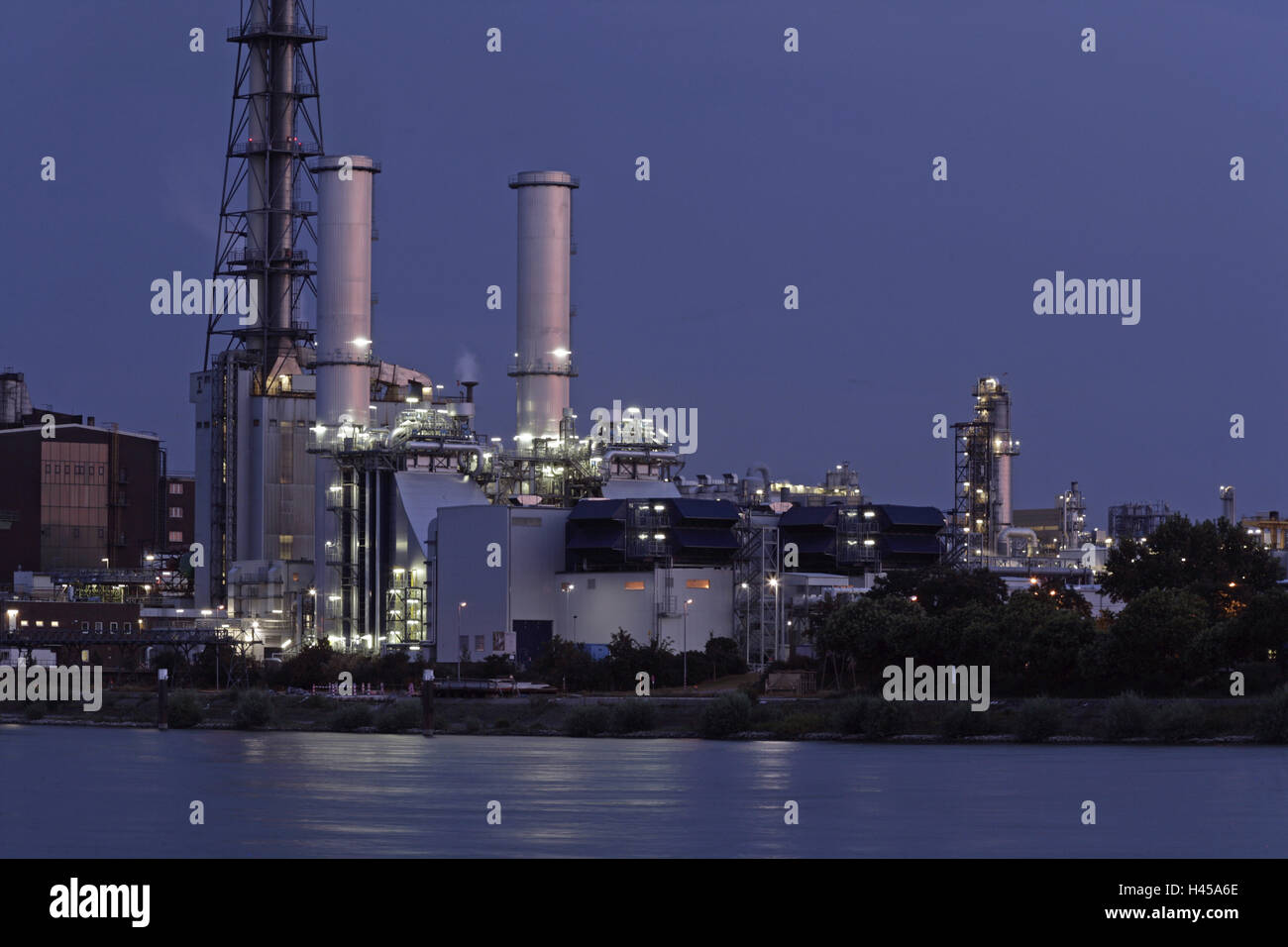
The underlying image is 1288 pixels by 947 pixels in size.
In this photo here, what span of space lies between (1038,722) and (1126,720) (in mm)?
3008

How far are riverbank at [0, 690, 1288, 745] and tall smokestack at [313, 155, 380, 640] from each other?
1003 centimetres

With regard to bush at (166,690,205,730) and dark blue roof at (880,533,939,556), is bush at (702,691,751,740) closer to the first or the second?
bush at (166,690,205,730)

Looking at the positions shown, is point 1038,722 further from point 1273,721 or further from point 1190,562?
point 1190,562

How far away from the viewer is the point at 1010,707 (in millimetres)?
75688

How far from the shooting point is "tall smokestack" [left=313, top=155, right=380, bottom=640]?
349 feet

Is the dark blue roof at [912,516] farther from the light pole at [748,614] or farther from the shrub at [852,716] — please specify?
the shrub at [852,716]

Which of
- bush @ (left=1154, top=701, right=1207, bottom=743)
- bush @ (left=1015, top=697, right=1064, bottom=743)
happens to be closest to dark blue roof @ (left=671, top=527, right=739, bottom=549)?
bush @ (left=1015, top=697, right=1064, bottom=743)

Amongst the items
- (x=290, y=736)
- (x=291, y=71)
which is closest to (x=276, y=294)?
(x=291, y=71)

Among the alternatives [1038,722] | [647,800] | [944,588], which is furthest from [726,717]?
[647,800]

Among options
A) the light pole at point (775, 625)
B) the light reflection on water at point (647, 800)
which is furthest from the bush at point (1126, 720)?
the light pole at point (775, 625)

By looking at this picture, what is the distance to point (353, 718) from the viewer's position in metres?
85.5
